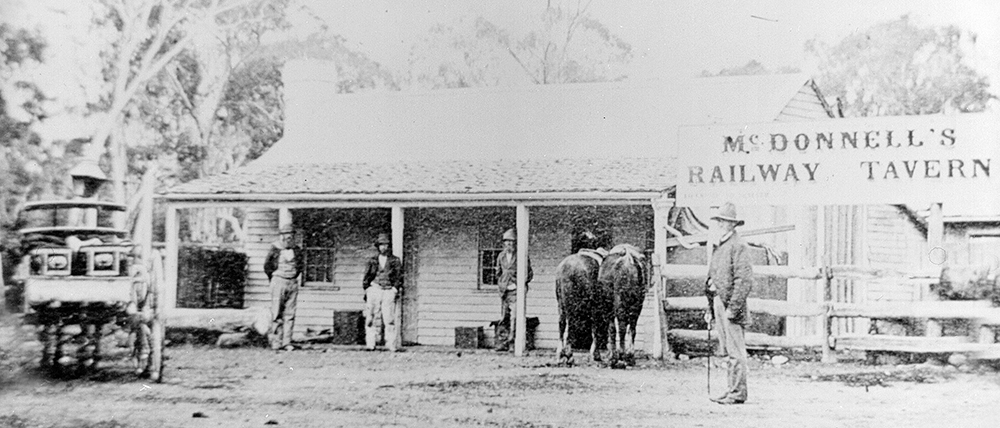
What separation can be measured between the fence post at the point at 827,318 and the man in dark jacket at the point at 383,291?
10.8 ft

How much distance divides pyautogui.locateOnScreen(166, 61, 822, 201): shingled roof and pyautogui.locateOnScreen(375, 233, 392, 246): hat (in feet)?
1.18

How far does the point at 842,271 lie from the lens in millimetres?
7676

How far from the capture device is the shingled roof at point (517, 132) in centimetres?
777

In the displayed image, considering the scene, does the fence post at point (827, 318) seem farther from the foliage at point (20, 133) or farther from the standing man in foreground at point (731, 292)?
the foliage at point (20, 133)

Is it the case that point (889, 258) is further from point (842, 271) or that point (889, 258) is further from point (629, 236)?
point (629, 236)

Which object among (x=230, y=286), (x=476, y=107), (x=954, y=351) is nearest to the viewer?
(x=954, y=351)

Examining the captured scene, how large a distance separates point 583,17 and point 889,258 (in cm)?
286

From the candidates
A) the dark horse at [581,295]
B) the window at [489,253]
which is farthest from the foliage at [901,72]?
the window at [489,253]

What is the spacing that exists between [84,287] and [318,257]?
6.73 feet

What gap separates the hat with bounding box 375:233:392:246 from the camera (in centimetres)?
842

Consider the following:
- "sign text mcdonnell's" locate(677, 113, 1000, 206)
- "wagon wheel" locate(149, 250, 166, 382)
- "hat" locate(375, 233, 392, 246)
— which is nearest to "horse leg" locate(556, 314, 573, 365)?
"sign text mcdonnell's" locate(677, 113, 1000, 206)

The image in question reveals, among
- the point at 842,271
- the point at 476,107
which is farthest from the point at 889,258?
the point at 476,107

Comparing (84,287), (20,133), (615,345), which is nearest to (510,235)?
(615,345)

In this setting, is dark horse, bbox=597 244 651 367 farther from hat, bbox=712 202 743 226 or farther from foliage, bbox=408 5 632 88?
foliage, bbox=408 5 632 88
